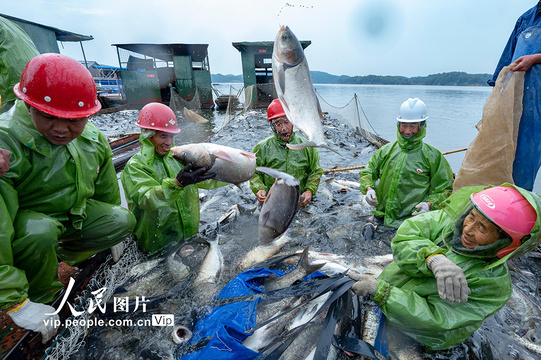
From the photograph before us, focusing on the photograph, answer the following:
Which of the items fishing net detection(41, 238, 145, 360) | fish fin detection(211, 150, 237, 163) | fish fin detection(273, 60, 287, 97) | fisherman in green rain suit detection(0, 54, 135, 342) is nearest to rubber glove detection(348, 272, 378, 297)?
fish fin detection(211, 150, 237, 163)

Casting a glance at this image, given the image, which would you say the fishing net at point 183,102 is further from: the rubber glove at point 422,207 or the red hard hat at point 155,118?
Result: the rubber glove at point 422,207

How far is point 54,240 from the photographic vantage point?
7.95ft

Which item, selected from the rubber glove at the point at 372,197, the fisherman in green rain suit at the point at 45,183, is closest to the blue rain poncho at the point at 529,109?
the rubber glove at the point at 372,197

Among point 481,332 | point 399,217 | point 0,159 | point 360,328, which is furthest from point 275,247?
point 0,159

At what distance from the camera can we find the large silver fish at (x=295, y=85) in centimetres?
240

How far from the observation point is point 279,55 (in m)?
2.43

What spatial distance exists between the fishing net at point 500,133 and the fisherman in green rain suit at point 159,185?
3.58 meters

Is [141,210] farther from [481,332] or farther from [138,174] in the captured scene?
[481,332]

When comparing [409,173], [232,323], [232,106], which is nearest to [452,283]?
[232,323]

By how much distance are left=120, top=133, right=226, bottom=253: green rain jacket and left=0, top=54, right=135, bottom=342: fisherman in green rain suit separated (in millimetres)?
375

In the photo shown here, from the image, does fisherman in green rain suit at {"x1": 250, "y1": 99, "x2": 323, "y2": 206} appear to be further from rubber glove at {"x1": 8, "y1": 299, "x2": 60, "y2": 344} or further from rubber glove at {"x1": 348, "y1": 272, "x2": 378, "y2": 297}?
rubber glove at {"x1": 8, "y1": 299, "x2": 60, "y2": 344}

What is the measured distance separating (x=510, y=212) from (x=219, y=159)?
7.92ft

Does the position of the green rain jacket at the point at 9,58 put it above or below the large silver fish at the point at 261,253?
above

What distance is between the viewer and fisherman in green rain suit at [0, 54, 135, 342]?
2.01 meters
